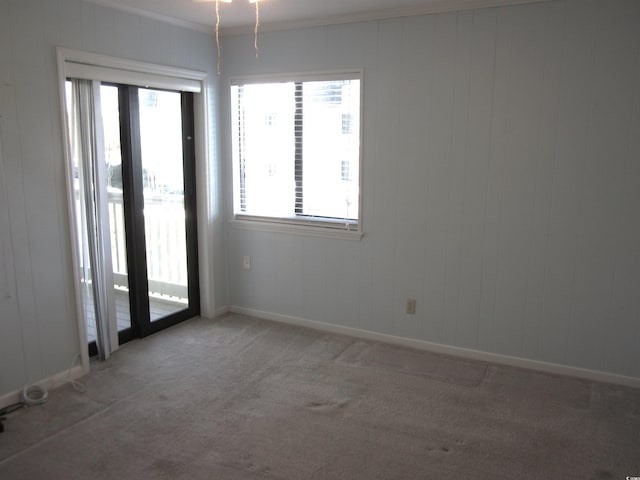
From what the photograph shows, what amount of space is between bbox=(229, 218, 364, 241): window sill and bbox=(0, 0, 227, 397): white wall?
1552mm

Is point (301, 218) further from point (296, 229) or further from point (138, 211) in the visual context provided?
point (138, 211)

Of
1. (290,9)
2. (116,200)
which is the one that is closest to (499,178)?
(290,9)

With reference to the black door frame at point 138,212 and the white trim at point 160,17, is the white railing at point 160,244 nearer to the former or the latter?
the black door frame at point 138,212

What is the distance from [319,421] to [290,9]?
8.72 feet

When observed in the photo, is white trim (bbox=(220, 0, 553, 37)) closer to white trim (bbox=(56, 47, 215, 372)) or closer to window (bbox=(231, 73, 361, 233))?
window (bbox=(231, 73, 361, 233))

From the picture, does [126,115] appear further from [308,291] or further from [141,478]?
[141,478]

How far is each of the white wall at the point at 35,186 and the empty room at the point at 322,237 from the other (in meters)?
0.01

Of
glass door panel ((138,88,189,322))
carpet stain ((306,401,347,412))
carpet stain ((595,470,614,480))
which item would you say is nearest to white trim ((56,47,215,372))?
glass door panel ((138,88,189,322))

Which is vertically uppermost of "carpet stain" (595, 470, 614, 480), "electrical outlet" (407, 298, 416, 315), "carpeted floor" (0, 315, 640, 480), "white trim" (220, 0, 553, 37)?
"white trim" (220, 0, 553, 37)

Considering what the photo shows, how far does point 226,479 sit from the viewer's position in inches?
94.1

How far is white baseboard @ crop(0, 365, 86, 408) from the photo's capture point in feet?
9.70

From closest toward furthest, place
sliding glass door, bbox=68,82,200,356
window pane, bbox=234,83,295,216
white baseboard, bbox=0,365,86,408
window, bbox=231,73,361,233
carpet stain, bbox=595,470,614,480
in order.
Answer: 1. carpet stain, bbox=595,470,614,480
2. white baseboard, bbox=0,365,86,408
3. sliding glass door, bbox=68,82,200,356
4. window, bbox=231,73,361,233
5. window pane, bbox=234,83,295,216

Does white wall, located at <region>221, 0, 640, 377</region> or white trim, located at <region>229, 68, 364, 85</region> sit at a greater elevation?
white trim, located at <region>229, 68, 364, 85</region>

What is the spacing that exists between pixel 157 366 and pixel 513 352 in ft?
7.95
